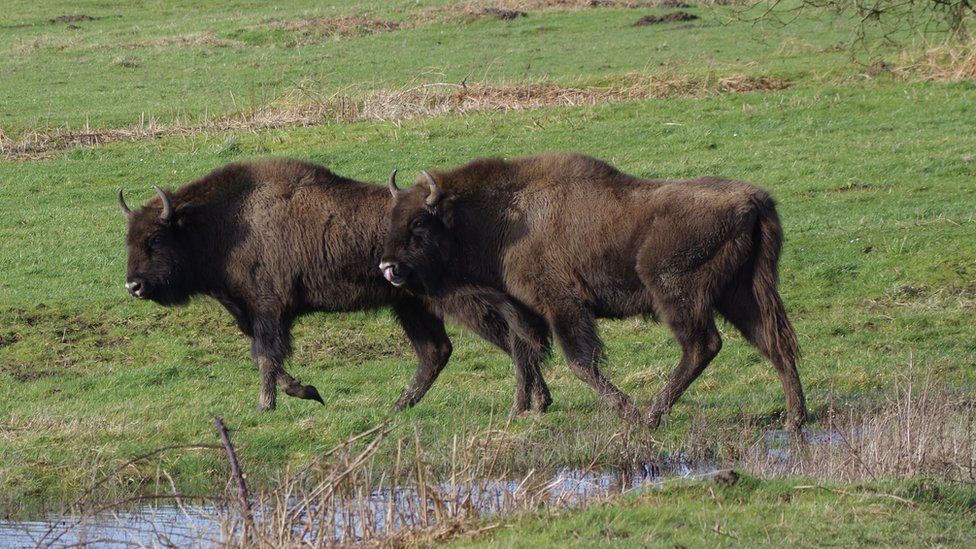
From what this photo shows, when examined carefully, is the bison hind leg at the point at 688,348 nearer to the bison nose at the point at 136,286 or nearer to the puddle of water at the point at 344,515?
the puddle of water at the point at 344,515

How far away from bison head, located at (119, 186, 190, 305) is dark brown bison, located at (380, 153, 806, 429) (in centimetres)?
210

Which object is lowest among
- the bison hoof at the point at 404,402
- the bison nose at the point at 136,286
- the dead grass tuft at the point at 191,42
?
the bison hoof at the point at 404,402

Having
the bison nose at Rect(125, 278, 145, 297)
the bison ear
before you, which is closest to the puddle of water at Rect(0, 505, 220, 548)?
the bison nose at Rect(125, 278, 145, 297)

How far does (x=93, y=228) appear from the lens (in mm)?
18609

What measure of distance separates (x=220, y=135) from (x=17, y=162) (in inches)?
140

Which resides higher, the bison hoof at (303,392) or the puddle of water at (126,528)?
the puddle of water at (126,528)

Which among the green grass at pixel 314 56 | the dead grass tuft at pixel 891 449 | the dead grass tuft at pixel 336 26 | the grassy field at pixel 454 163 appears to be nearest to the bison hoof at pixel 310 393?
the grassy field at pixel 454 163

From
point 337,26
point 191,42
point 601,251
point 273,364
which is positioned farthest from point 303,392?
point 337,26

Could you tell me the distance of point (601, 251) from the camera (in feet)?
36.7

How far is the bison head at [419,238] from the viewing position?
11.6 metres

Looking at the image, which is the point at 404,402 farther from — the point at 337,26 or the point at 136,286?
the point at 337,26

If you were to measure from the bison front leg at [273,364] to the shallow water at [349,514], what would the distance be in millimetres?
2307

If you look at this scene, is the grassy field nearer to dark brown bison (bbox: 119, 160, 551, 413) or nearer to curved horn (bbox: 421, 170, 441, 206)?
dark brown bison (bbox: 119, 160, 551, 413)

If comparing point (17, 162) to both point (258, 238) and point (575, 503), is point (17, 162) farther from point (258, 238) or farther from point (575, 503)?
point (575, 503)
